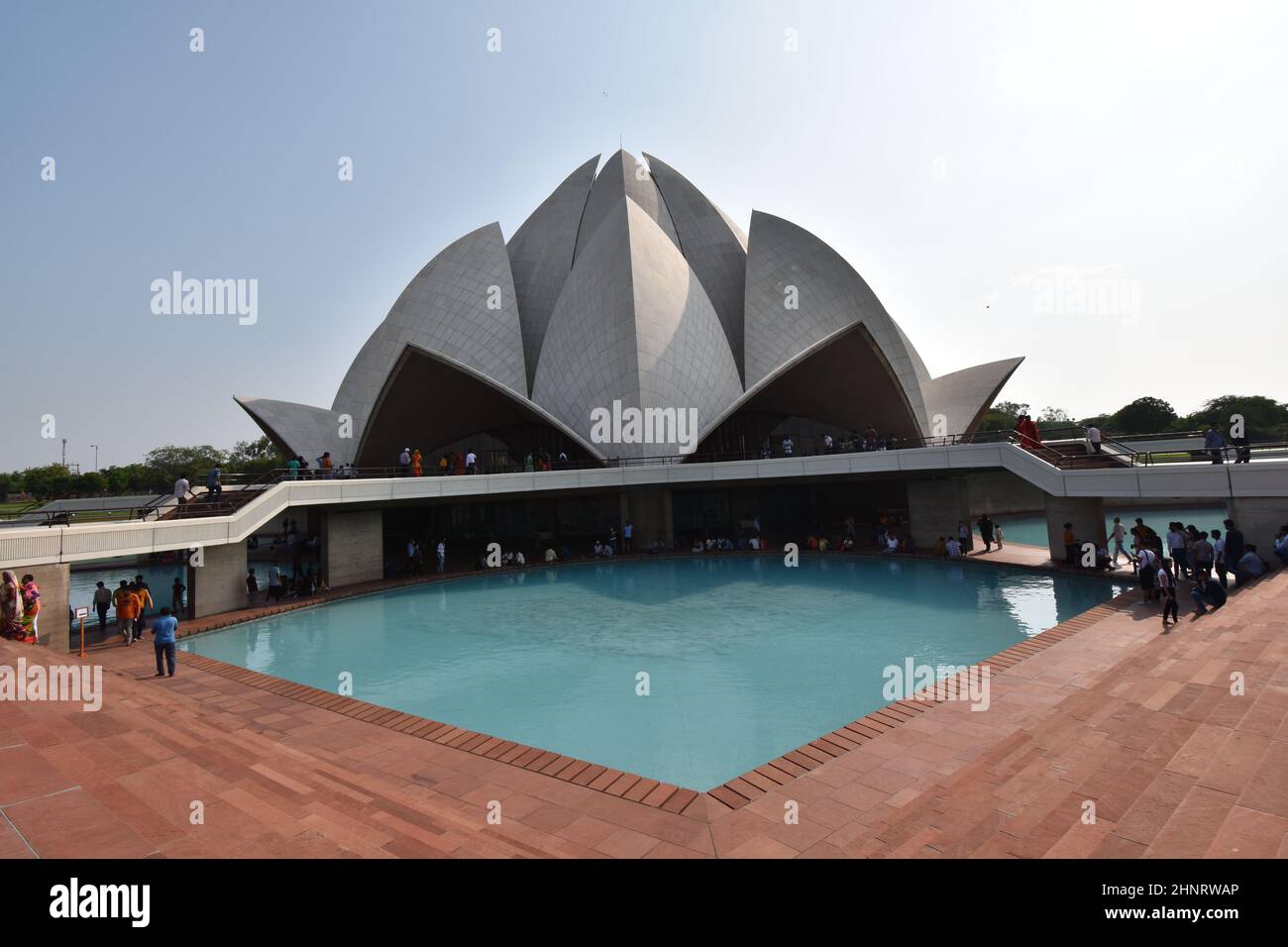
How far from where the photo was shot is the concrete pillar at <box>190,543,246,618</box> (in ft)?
38.8

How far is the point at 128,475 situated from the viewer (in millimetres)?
54375

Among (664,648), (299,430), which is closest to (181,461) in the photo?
(299,430)

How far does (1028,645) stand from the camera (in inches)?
285

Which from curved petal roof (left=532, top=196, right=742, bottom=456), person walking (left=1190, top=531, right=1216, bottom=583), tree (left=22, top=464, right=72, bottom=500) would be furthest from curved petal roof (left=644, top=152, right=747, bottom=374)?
tree (left=22, top=464, right=72, bottom=500)

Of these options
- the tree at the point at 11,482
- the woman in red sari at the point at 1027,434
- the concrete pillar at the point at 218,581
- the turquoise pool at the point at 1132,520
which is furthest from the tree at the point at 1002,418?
the tree at the point at 11,482

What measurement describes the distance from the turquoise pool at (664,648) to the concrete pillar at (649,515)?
16.2 feet

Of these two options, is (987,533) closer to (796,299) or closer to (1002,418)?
(796,299)

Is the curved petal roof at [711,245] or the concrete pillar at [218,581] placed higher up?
the curved petal roof at [711,245]

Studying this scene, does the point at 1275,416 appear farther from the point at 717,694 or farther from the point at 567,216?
the point at 717,694

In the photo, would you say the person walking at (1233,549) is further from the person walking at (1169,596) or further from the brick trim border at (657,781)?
the brick trim border at (657,781)

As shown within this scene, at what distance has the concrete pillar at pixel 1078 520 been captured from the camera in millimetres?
13047

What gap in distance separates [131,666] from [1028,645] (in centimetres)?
1219

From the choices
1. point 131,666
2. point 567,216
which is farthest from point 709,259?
point 131,666

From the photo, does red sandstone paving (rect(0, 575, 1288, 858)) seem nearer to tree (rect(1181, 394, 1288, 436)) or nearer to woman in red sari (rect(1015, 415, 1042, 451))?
woman in red sari (rect(1015, 415, 1042, 451))
